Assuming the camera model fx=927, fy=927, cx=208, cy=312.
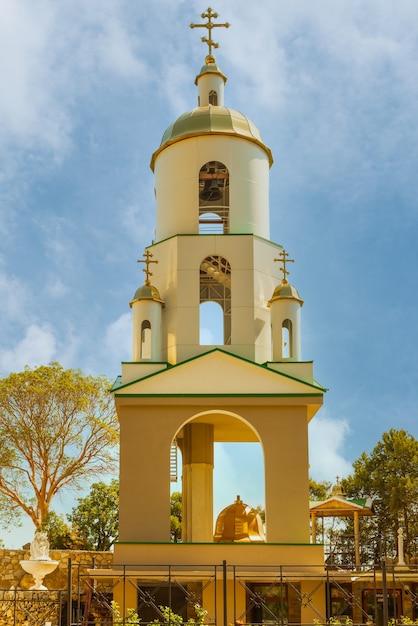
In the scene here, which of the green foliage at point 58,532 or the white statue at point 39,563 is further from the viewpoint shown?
the green foliage at point 58,532

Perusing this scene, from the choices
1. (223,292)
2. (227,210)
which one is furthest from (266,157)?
(223,292)

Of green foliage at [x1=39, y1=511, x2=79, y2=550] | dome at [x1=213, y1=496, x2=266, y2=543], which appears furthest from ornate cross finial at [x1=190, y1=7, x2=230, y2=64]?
green foliage at [x1=39, y1=511, x2=79, y2=550]

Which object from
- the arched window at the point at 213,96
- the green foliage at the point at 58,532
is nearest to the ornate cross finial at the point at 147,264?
the arched window at the point at 213,96

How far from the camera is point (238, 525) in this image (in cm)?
2144

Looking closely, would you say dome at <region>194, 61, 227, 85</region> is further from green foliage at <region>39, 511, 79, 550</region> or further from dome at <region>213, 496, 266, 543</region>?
green foliage at <region>39, 511, 79, 550</region>

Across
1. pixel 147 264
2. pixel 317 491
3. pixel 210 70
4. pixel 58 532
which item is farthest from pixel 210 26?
pixel 317 491

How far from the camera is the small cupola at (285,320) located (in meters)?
21.5

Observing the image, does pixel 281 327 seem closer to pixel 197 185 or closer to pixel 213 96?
pixel 197 185

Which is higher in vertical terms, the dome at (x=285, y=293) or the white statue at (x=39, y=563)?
the dome at (x=285, y=293)

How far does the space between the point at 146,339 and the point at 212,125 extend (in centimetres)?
557

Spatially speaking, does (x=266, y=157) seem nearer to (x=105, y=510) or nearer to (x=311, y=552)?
(x=311, y=552)

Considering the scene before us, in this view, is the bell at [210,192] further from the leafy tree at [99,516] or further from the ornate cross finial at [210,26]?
the leafy tree at [99,516]

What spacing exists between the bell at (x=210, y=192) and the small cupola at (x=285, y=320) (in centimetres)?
347

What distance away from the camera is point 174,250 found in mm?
22266
